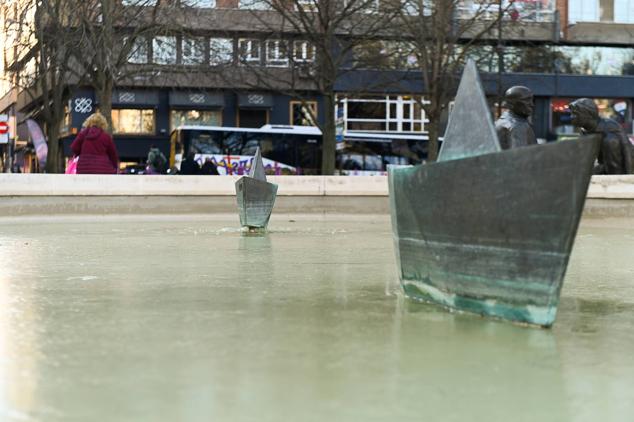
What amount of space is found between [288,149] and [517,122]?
35755mm

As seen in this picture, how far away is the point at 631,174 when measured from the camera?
1467 cm

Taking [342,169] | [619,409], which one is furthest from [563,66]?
[619,409]

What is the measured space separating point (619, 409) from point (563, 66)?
48.8m

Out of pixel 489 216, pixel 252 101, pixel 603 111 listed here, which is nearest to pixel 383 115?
pixel 252 101

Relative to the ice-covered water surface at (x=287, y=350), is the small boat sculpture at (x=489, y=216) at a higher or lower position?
higher

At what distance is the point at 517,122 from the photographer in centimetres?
912

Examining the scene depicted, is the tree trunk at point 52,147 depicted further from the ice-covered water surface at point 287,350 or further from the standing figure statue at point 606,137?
the ice-covered water surface at point 287,350

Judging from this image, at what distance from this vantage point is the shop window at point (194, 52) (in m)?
30.0

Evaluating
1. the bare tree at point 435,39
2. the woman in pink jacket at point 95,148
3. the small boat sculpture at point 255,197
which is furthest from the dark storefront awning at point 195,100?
the small boat sculpture at point 255,197

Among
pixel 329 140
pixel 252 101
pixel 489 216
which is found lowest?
pixel 489 216

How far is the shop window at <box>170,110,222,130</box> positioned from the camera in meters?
50.3

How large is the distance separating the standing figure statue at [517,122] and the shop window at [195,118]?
41868 mm

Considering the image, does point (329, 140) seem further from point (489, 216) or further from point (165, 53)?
point (489, 216)

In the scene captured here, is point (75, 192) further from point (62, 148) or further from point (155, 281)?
point (62, 148)
